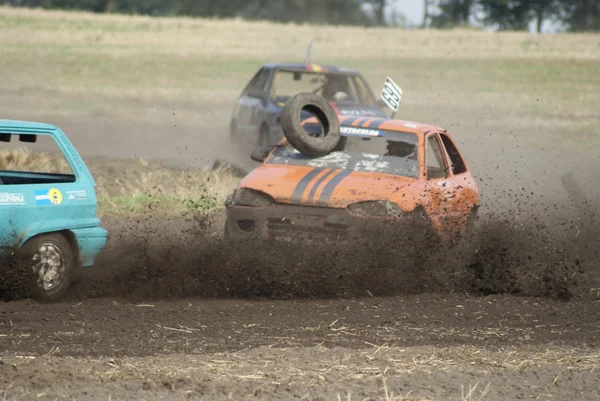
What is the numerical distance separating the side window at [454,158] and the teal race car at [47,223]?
4.07 metres

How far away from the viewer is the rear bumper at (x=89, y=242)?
859cm

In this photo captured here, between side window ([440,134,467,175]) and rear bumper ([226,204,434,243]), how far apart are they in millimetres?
1942

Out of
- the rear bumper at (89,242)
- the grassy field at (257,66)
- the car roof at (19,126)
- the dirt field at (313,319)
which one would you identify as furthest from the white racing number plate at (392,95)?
the grassy field at (257,66)

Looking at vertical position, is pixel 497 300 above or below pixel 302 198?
below

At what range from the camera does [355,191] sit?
9.48 metres

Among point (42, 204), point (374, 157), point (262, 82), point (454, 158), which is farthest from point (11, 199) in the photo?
point (262, 82)

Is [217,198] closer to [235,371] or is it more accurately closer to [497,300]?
[497,300]

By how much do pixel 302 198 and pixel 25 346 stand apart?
3407mm

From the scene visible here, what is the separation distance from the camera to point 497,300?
8703 mm

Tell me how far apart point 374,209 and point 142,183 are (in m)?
6.19

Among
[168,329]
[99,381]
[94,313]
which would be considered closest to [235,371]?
[99,381]

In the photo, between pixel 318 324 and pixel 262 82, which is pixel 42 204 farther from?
pixel 262 82

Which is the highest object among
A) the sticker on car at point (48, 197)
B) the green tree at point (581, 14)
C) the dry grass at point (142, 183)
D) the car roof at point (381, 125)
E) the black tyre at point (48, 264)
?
the green tree at point (581, 14)

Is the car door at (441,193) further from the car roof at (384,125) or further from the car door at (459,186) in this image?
the car roof at (384,125)
